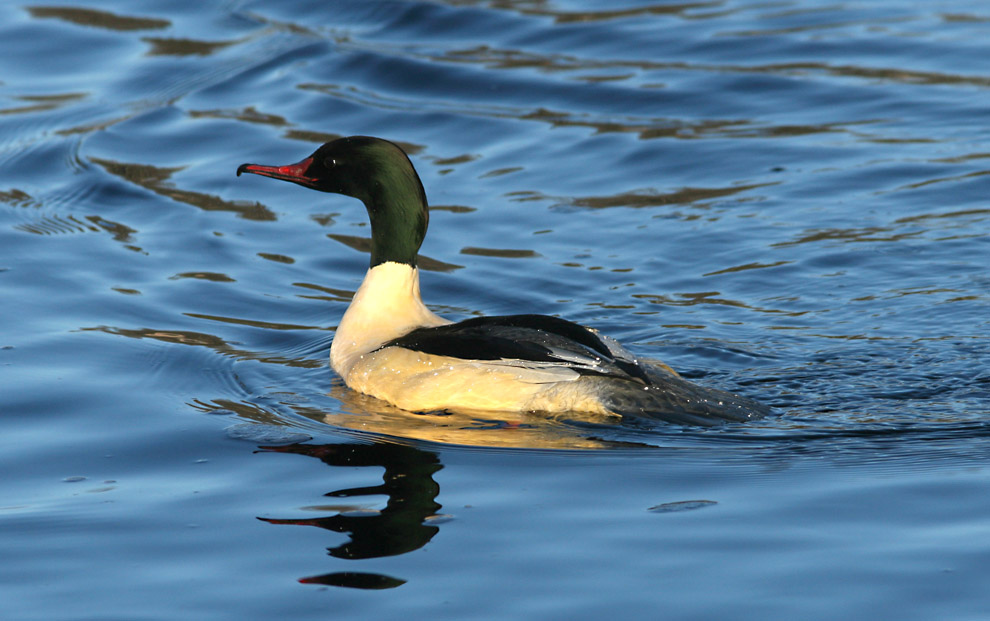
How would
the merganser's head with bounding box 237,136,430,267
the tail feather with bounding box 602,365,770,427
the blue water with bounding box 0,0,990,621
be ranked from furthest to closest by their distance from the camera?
the merganser's head with bounding box 237,136,430,267 < the tail feather with bounding box 602,365,770,427 < the blue water with bounding box 0,0,990,621

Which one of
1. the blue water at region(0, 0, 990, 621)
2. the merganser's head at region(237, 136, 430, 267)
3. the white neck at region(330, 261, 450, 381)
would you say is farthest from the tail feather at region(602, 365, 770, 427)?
the merganser's head at region(237, 136, 430, 267)

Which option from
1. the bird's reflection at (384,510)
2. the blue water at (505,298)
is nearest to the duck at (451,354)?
the blue water at (505,298)

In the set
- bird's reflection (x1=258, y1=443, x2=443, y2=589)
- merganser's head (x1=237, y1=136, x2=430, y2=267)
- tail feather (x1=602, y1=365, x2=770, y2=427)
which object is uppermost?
merganser's head (x1=237, y1=136, x2=430, y2=267)

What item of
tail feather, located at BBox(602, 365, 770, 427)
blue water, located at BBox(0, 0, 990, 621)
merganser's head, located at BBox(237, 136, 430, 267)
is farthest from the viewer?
merganser's head, located at BBox(237, 136, 430, 267)

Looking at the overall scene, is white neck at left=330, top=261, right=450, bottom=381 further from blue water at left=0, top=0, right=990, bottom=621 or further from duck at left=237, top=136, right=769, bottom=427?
blue water at left=0, top=0, right=990, bottom=621

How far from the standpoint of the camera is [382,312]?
24.9 ft

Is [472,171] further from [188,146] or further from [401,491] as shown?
[401,491]

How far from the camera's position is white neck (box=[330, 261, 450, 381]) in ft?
24.6

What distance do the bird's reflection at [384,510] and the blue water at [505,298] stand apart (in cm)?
2

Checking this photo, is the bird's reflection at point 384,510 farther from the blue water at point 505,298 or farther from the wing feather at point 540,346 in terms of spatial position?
the wing feather at point 540,346

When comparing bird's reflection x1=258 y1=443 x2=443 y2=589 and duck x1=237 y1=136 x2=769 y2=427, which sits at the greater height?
duck x1=237 y1=136 x2=769 y2=427

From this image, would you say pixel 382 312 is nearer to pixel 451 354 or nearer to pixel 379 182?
pixel 379 182

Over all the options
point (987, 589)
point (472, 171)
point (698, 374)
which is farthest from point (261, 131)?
point (987, 589)

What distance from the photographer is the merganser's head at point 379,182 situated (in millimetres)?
7469
